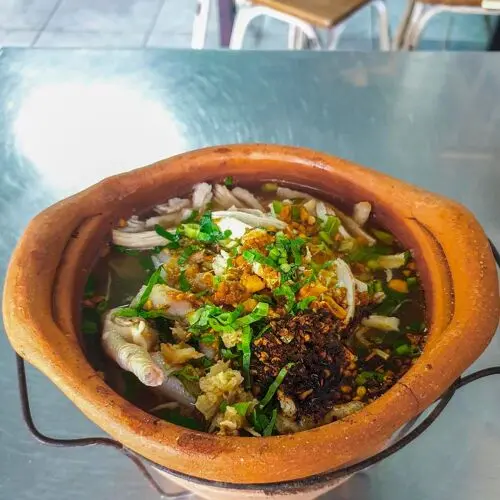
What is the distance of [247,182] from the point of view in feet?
2.79

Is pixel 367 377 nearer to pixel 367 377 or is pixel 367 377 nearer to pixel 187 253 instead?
pixel 367 377

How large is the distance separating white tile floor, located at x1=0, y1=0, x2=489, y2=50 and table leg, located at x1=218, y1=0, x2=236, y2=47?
0.74ft

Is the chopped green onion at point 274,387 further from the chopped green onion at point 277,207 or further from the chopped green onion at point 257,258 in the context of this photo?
the chopped green onion at point 277,207

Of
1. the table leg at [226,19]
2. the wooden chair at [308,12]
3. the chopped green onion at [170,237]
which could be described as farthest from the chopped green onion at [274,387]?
the table leg at [226,19]

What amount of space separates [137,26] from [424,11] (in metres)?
1.27

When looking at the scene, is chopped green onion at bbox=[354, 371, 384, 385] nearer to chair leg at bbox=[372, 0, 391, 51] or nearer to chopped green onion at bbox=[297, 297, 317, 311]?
chopped green onion at bbox=[297, 297, 317, 311]

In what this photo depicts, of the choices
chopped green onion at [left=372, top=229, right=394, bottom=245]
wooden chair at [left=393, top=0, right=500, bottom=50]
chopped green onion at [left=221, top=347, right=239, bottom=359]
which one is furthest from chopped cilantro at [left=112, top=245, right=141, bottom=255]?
wooden chair at [left=393, top=0, right=500, bottom=50]

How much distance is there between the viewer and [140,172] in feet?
2.61

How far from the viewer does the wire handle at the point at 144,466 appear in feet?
1.96

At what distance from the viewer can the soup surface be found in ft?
2.07

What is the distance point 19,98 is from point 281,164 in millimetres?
Result: 765

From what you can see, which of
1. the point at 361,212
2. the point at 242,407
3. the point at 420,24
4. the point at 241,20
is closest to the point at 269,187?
the point at 361,212

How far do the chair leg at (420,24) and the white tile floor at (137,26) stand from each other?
49 centimetres

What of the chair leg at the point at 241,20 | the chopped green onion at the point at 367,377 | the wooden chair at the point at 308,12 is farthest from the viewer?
the chair leg at the point at 241,20
